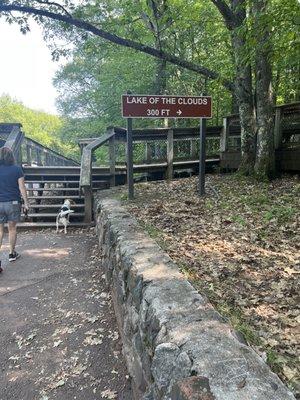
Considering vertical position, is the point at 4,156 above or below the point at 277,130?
below

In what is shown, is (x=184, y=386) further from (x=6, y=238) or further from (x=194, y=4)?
(x=194, y=4)

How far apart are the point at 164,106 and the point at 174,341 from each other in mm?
5440

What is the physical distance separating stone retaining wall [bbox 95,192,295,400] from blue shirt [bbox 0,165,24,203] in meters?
2.66

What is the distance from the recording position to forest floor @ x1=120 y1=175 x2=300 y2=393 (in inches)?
96.6

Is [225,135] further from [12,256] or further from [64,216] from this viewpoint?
[12,256]

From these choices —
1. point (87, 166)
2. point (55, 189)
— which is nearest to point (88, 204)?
point (87, 166)

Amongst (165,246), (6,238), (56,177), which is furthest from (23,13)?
(165,246)

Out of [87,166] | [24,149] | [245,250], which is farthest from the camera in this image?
[24,149]

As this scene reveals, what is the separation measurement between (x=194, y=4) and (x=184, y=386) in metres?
12.5

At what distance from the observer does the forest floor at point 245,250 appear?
96.6 inches

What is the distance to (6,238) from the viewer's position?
286 inches

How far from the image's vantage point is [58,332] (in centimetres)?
385

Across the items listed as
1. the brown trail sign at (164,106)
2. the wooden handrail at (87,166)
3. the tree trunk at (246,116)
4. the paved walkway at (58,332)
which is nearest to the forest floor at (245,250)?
the paved walkway at (58,332)

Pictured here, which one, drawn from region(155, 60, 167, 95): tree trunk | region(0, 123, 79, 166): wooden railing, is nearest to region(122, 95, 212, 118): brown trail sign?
region(0, 123, 79, 166): wooden railing
